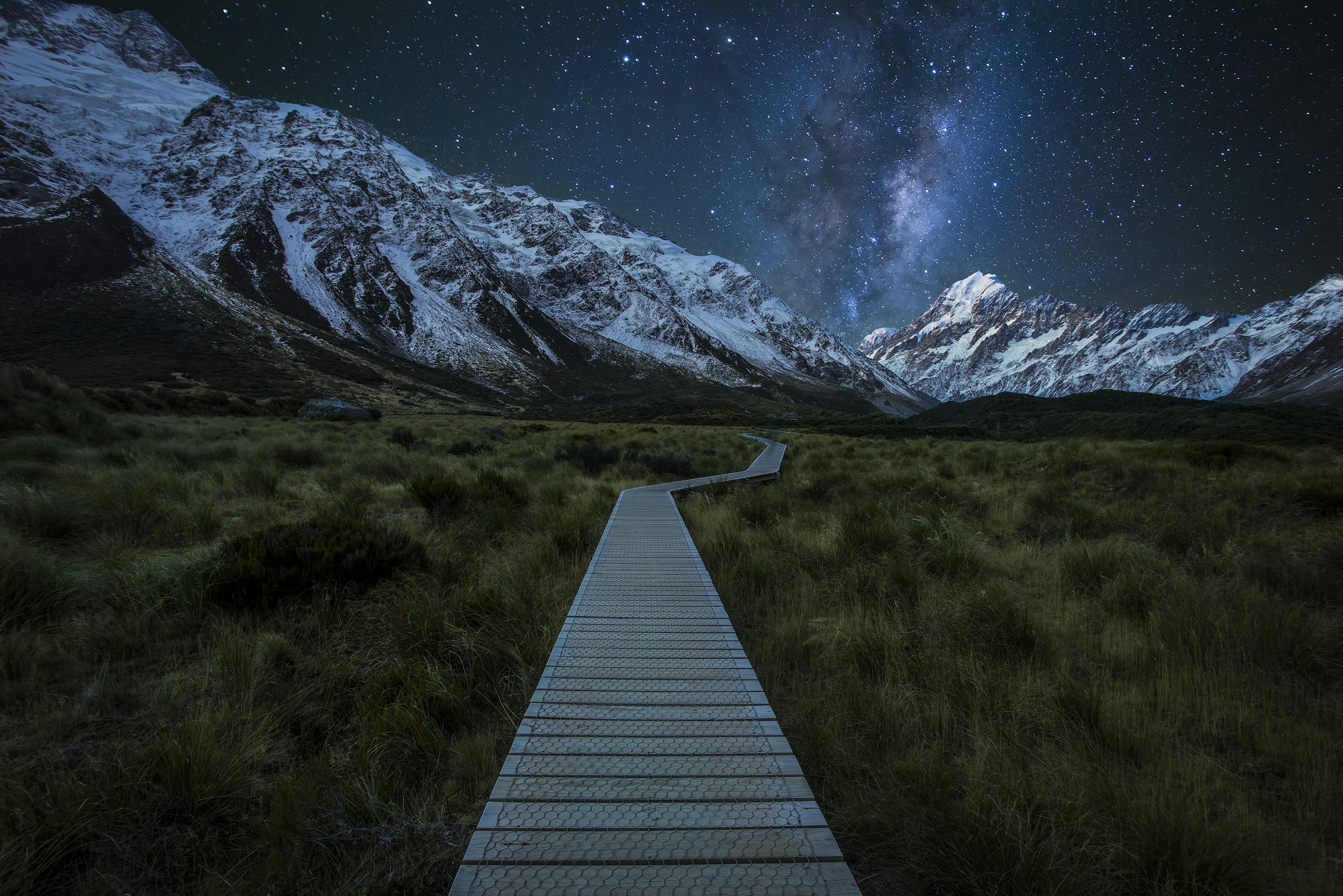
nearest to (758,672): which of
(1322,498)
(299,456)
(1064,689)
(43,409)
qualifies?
(1064,689)

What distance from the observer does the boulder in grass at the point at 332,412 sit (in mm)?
27797

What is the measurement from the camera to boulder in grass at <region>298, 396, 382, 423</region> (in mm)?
27797

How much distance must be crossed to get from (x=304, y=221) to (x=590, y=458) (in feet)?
566

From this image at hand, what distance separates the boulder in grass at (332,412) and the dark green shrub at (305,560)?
1063 inches

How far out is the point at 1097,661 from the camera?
3240 mm

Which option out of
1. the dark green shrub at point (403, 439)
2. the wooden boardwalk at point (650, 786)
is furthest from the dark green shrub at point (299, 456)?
the wooden boardwalk at point (650, 786)

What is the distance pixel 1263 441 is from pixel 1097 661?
29.3 m

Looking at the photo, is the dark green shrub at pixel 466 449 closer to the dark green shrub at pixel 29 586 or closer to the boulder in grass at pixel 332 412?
the dark green shrub at pixel 29 586

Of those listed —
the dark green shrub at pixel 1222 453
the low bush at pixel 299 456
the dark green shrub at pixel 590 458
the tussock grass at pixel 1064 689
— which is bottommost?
the low bush at pixel 299 456

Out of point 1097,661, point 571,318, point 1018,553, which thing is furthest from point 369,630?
point 571,318

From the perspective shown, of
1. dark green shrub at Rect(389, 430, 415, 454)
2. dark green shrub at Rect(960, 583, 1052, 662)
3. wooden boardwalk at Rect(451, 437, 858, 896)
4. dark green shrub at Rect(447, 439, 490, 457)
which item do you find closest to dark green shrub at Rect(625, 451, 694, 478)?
dark green shrub at Rect(447, 439, 490, 457)

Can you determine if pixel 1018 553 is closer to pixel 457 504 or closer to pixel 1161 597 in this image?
pixel 1161 597

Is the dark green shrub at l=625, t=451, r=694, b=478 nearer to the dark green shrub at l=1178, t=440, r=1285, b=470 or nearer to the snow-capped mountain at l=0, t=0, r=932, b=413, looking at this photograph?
the dark green shrub at l=1178, t=440, r=1285, b=470

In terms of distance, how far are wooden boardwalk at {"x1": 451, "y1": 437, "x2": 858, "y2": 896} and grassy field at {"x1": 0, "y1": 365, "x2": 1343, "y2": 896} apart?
312 mm
